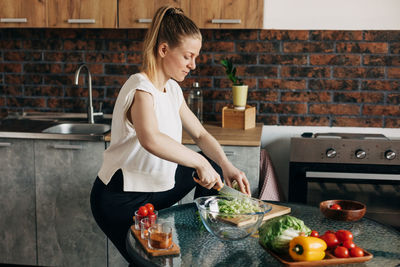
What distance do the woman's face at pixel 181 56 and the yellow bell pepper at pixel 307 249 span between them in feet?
3.10

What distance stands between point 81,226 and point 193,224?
4.54 ft

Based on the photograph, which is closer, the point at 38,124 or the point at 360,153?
the point at 360,153

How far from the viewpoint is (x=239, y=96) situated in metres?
3.07

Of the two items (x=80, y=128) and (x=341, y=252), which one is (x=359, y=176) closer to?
(x=341, y=252)

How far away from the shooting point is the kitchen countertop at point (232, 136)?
2705 mm

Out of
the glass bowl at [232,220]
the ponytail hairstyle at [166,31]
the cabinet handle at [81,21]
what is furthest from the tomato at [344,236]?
the cabinet handle at [81,21]

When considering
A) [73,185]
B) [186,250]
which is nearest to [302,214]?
[186,250]

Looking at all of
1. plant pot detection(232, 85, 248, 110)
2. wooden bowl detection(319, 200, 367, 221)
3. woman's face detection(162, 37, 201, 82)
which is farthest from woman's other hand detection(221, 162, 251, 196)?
plant pot detection(232, 85, 248, 110)

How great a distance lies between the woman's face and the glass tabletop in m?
0.61

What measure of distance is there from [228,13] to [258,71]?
0.52m

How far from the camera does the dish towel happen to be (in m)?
2.82

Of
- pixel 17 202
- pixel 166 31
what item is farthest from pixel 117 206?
pixel 17 202

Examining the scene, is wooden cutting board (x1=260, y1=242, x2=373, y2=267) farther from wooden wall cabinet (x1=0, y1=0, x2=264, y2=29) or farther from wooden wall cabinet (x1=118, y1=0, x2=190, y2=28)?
wooden wall cabinet (x1=118, y1=0, x2=190, y2=28)

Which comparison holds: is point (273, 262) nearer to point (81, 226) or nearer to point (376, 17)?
point (81, 226)
